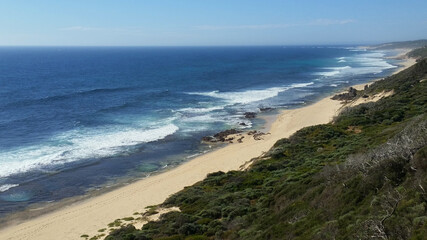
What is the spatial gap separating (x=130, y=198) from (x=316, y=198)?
48.0ft

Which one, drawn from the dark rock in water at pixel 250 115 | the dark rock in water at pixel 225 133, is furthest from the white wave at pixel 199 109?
the dark rock in water at pixel 225 133

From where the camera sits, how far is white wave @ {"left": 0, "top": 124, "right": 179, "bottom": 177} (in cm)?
3231

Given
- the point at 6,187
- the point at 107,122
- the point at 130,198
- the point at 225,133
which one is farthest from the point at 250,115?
the point at 6,187

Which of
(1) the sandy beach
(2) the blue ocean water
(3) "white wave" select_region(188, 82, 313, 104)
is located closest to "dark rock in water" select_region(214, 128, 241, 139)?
(2) the blue ocean water

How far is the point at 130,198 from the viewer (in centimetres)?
2517

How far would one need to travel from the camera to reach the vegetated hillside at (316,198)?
996cm

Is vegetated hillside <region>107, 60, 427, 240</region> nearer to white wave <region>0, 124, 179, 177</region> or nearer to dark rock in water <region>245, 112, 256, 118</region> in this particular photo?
white wave <region>0, 124, 179, 177</region>

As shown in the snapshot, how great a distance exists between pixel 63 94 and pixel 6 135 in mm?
27717

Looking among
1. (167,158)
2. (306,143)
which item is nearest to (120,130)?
(167,158)

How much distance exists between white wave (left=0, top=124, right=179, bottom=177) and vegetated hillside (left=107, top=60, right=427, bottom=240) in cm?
1415

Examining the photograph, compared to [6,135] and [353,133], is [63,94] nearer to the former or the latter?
[6,135]

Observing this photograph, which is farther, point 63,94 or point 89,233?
point 63,94

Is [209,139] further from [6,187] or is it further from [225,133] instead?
[6,187]

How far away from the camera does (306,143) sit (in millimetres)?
29625
